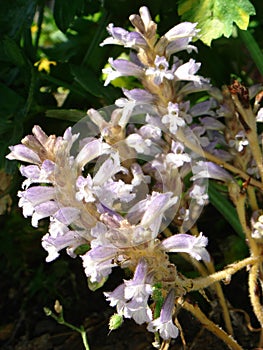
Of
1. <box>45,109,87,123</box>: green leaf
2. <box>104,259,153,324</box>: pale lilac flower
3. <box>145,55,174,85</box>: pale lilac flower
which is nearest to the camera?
<box>104,259,153,324</box>: pale lilac flower

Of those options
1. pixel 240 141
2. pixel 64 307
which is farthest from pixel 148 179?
pixel 64 307

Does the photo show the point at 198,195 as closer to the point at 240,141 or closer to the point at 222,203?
the point at 240,141

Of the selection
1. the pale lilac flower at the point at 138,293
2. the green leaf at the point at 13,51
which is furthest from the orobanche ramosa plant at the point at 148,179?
the green leaf at the point at 13,51

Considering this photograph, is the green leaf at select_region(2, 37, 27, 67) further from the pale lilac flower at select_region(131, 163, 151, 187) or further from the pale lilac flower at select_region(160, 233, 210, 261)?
the pale lilac flower at select_region(160, 233, 210, 261)

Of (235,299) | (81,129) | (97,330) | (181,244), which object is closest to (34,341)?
Answer: (97,330)

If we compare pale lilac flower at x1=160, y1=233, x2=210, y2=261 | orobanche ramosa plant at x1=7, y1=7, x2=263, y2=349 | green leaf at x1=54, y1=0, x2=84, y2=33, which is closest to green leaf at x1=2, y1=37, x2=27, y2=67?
green leaf at x1=54, y1=0, x2=84, y2=33

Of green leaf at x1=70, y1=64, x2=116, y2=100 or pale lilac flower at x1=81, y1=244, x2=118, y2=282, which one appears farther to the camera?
green leaf at x1=70, y1=64, x2=116, y2=100
